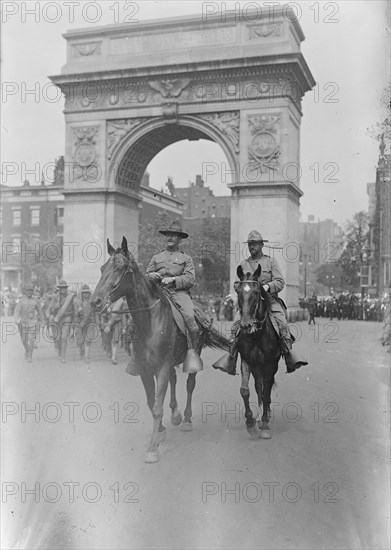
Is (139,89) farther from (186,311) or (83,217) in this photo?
(186,311)

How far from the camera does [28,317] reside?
9125mm

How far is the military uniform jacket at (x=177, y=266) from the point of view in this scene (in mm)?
6398

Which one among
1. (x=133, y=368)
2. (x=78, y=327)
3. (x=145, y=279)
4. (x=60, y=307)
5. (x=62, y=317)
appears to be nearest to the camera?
(x=145, y=279)

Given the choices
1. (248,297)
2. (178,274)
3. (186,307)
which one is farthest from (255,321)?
(178,274)

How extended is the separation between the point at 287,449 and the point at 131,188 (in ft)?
68.0

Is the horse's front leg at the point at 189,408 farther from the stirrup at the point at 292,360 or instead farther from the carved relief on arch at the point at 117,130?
the carved relief on arch at the point at 117,130

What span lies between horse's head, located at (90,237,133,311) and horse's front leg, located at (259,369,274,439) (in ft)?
6.91

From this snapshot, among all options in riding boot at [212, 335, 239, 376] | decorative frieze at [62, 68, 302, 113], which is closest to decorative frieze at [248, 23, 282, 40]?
decorative frieze at [62, 68, 302, 113]

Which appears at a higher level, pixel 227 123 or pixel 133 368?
pixel 227 123

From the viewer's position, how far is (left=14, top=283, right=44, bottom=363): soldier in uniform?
8.04 meters

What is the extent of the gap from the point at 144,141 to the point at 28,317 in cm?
1759

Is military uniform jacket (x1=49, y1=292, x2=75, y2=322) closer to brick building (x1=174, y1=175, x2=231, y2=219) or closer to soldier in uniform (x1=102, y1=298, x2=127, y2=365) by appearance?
soldier in uniform (x1=102, y1=298, x2=127, y2=365)

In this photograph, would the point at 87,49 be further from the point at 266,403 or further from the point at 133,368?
the point at 266,403

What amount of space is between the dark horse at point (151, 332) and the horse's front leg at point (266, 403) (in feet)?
2.61
